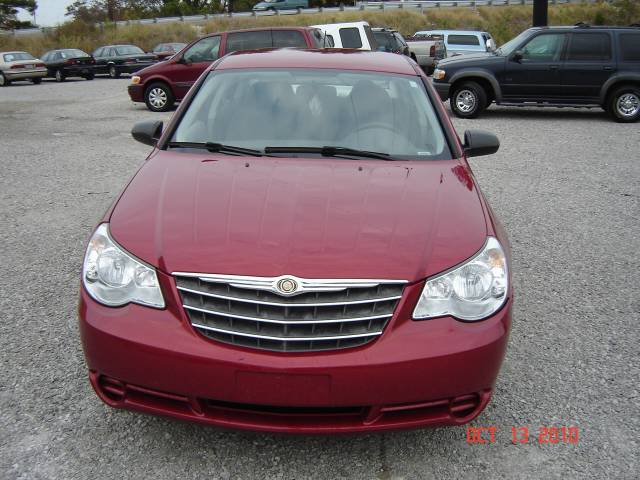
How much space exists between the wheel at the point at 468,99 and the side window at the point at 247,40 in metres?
4.31

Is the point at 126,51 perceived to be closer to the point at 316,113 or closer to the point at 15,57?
the point at 15,57

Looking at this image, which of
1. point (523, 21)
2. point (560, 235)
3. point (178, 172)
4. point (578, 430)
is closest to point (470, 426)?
A: point (578, 430)

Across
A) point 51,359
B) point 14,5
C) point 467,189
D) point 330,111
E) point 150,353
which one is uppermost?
point 14,5

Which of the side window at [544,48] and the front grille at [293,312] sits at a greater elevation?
the side window at [544,48]

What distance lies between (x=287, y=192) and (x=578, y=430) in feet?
5.55

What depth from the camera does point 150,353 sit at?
2.36 meters

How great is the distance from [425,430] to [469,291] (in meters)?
0.73

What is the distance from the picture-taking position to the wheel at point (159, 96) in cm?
1490

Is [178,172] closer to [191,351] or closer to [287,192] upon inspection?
[287,192]

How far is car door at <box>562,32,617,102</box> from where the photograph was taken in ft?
41.6

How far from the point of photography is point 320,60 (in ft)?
13.8

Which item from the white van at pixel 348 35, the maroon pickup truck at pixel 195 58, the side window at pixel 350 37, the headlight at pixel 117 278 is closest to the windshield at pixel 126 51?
the white van at pixel 348 35

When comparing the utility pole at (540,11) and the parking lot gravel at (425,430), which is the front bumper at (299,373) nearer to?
the parking lot gravel at (425,430)
